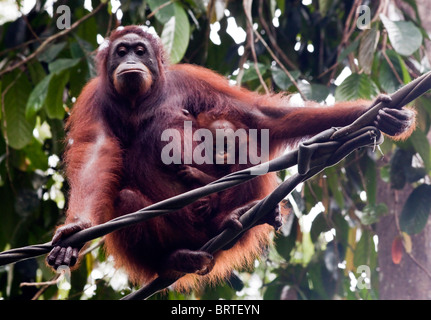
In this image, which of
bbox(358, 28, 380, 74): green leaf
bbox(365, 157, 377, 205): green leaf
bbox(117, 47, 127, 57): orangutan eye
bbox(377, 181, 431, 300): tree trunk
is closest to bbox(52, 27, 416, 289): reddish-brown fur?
bbox(117, 47, 127, 57): orangutan eye

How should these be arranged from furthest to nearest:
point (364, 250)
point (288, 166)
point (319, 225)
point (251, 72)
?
point (364, 250), point (319, 225), point (251, 72), point (288, 166)

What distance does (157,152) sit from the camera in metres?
3.13

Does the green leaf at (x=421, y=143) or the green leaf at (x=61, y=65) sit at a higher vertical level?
the green leaf at (x=61, y=65)

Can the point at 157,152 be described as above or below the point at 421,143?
below

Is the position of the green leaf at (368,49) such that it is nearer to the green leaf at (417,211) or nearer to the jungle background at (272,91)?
the jungle background at (272,91)

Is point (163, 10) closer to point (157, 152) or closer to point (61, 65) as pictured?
point (61, 65)

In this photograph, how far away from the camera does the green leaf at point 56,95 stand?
12.3 ft

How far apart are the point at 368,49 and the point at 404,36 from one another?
21cm

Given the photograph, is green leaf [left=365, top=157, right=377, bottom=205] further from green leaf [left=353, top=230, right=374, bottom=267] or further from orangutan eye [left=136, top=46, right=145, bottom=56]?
orangutan eye [left=136, top=46, right=145, bottom=56]

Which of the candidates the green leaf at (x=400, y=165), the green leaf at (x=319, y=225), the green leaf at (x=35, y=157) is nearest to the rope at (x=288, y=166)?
the green leaf at (x=400, y=165)

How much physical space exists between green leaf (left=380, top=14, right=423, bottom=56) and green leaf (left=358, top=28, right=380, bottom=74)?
0.08 meters

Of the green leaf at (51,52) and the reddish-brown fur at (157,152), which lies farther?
the green leaf at (51,52)

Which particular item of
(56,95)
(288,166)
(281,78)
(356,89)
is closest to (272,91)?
(281,78)
